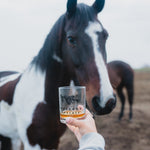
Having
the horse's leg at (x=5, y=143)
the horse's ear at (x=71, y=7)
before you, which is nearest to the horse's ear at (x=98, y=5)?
the horse's ear at (x=71, y=7)

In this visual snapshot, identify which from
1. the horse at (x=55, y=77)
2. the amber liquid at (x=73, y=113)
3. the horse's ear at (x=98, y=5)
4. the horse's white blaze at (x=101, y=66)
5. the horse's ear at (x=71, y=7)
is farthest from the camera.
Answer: the horse's ear at (x=98, y=5)

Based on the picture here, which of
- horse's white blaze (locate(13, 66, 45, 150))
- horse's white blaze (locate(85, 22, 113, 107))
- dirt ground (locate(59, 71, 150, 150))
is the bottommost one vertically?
dirt ground (locate(59, 71, 150, 150))

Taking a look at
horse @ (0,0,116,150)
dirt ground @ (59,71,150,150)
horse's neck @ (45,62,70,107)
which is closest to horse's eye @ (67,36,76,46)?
horse @ (0,0,116,150)

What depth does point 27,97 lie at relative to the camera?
62.3 inches

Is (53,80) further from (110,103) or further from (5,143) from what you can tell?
(5,143)

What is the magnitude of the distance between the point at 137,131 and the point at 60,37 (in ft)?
9.67

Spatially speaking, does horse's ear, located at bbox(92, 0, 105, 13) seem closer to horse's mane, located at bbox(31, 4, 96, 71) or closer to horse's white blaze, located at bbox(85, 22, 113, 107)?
horse's mane, located at bbox(31, 4, 96, 71)

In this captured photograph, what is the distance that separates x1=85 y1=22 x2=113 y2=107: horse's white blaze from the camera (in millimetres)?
1062

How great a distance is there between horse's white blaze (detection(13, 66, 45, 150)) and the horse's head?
1.03 feet

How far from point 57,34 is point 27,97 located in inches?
23.7

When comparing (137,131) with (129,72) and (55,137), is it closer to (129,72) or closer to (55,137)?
(129,72)

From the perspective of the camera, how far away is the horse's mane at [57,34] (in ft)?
4.28

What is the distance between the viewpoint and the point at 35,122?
1.51 m

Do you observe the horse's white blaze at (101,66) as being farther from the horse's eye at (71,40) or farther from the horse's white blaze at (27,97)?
the horse's white blaze at (27,97)
